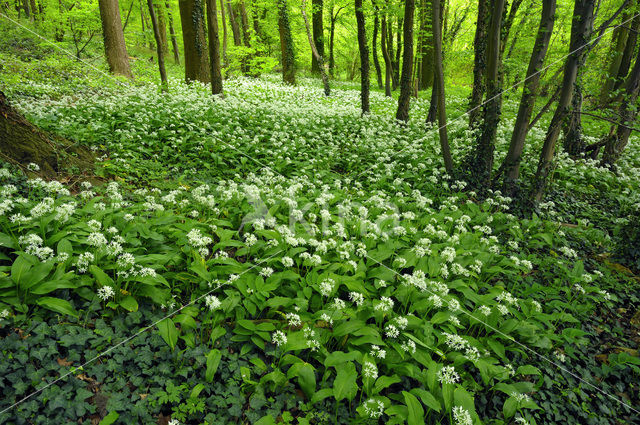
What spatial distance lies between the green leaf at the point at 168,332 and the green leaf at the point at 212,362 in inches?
12.5

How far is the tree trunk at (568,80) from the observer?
552 cm

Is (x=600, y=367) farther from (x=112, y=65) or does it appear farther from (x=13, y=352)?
(x=112, y=65)

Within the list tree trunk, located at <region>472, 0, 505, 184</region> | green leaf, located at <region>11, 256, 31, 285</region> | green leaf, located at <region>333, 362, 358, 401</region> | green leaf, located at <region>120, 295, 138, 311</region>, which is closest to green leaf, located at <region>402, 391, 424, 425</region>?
green leaf, located at <region>333, 362, 358, 401</region>

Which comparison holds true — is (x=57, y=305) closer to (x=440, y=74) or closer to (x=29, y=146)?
(x=29, y=146)

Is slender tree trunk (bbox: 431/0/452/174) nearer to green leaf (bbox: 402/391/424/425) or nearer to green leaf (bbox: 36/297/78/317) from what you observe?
green leaf (bbox: 402/391/424/425)

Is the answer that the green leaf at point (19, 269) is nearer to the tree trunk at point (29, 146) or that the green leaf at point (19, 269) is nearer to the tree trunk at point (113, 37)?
the tree trunk at point (29, 146)

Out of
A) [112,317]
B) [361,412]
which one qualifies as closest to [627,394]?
[361,412]

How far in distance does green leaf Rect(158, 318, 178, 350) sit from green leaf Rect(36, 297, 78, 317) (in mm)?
660

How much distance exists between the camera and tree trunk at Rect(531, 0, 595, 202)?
18.1 feet

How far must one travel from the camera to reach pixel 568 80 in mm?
5879

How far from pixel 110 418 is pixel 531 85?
7.70m

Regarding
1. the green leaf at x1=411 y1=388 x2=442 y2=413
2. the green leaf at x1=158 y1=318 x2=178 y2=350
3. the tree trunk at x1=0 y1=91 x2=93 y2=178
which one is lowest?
the green leaf at x1=411 y1=388 x2=442 y2=413

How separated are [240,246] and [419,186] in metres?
4.44

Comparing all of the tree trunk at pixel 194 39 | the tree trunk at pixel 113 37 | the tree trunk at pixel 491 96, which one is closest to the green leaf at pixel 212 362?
the tree trunk at pixel 491 96
